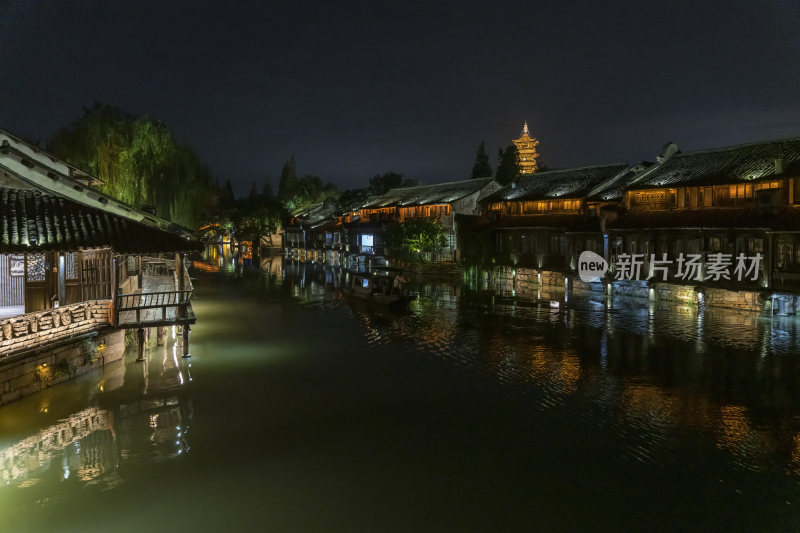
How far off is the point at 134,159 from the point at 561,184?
3545cm

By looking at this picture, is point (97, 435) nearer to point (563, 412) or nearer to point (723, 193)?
point (563, 412)

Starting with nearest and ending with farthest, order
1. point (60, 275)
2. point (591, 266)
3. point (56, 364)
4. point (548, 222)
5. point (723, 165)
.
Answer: point (56, 364) < point (60, 275) < point (723, 165) < point (591, 266) < point (548, 222)

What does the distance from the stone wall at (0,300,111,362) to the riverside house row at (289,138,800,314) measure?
32283mm

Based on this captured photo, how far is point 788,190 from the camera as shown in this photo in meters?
29.9

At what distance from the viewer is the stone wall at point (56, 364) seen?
50.1 feet

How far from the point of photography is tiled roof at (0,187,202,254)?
15.9 meters

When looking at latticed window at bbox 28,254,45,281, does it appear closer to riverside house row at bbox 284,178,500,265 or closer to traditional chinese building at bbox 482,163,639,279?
traditional chinese building at bbox 482,163,639,279

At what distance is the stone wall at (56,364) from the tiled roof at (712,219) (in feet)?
105

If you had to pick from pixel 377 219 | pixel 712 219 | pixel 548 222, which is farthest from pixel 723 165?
pixel 377 219

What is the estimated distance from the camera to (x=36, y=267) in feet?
62.6

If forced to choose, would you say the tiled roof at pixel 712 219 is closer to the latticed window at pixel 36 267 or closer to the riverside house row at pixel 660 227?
the riverside house row at pixel 660 227

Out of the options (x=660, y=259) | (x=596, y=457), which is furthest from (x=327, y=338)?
(x=660, y=259)

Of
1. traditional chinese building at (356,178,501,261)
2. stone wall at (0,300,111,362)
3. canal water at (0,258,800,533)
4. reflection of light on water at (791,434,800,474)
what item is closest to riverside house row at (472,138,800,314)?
canal water at (0,258,800,533)

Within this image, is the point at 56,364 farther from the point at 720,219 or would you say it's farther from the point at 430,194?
the point at 430,194
